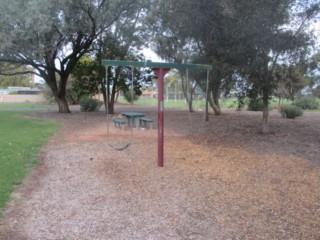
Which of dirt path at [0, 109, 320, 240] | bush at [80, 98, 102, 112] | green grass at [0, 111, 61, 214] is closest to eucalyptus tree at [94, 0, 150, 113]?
bush at [80, 98, 102, 112]

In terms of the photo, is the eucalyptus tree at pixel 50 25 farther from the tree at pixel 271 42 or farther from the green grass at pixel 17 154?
the tree at pixel 271 42

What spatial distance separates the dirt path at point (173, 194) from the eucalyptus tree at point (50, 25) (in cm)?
659

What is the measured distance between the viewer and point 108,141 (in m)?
10.9

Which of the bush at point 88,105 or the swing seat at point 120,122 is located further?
the bush at point 88,105

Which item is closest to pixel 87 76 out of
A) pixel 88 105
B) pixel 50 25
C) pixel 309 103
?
pixel 88 105

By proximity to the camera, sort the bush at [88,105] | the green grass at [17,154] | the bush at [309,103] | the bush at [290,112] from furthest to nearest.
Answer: the bush at [309,103] < the bush at [88,105] < the bush at [290,112] < the green grass at [17,154]

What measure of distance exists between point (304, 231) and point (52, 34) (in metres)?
15.1

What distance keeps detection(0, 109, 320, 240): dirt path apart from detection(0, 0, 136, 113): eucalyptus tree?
6594 millimetres

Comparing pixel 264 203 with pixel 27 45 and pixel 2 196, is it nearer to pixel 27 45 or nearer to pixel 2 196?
pixel 2 196

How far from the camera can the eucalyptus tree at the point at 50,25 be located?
47.2ft

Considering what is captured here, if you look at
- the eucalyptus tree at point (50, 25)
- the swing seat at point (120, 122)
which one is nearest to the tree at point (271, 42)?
the swing seat at point (120, 122)

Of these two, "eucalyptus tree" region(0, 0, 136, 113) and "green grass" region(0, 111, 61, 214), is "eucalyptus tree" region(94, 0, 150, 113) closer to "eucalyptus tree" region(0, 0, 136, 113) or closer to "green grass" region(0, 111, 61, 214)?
"eucalyptus tree" region(0, 0, 136, 113)

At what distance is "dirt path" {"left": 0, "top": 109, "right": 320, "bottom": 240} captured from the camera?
176 inches

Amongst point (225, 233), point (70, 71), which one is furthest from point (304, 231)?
point (70, 71)
